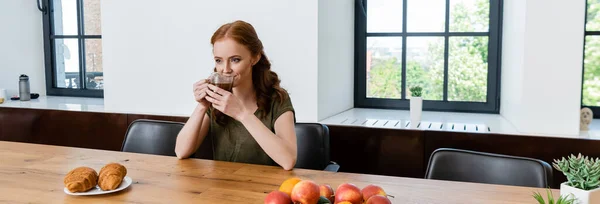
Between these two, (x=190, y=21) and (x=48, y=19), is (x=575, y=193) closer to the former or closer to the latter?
(x=190, y=21)

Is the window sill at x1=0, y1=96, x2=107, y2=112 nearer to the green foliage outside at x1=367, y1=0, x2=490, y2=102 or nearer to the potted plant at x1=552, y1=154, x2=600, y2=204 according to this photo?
the green foliage outside at x1=367, y1=0, x2=490, y2=102

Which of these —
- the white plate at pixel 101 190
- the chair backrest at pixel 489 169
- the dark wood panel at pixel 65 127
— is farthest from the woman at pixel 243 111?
the dark wood panel at pixel 65 127

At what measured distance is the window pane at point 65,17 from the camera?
4.09 meters

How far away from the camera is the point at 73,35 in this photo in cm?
411

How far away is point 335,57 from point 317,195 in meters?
1.94

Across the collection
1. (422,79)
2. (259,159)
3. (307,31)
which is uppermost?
(307,31)

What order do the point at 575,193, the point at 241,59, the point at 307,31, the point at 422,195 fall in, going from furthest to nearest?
the point at 307,31
the point at 241,59
the point at 422,195
the point at 575,193

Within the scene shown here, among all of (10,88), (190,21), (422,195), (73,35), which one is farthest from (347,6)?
(10,88)

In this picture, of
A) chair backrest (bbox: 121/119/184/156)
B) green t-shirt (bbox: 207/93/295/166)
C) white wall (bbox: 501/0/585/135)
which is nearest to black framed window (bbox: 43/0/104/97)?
chair backrest (bbox: 121/119/184/156)

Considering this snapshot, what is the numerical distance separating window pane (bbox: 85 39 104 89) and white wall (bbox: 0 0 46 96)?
0.42m

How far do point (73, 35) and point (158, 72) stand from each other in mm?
1331

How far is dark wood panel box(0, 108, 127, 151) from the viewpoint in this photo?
3176 mm

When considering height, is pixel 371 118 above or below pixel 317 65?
below

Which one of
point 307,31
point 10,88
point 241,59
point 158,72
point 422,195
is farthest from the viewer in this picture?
point 10,88
